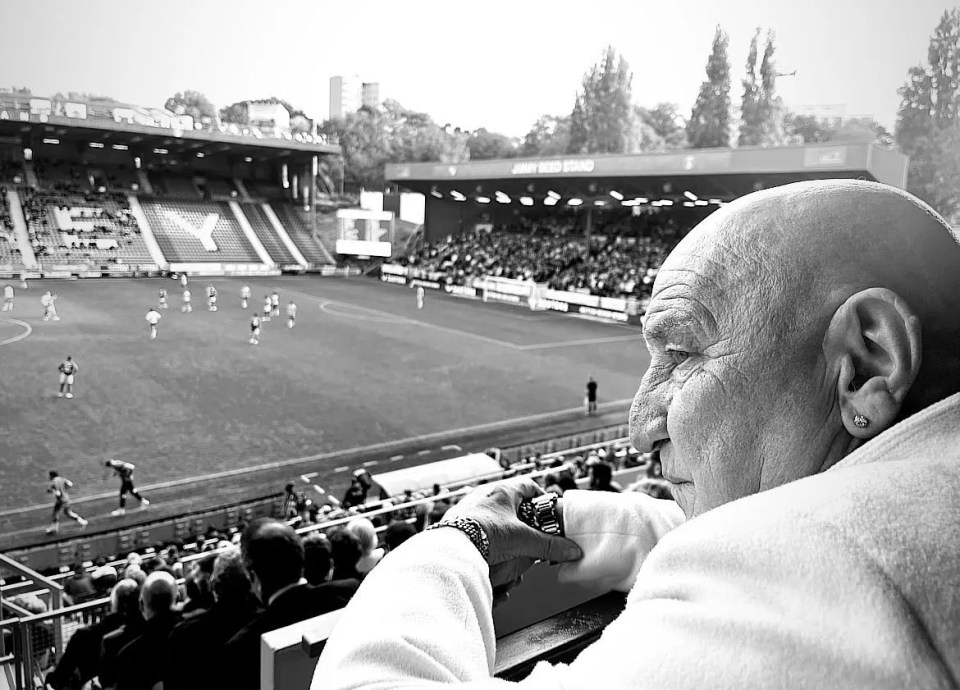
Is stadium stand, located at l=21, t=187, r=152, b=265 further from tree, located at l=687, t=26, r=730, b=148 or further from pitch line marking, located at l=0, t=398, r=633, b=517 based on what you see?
tree, located at l=687, t=26, r=730, b=148

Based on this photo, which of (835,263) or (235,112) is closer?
(835,263)

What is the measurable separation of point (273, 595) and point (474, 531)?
9.05ft

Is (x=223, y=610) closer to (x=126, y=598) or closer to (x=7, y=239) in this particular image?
(x=126, y=598)

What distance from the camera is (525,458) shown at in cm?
1484

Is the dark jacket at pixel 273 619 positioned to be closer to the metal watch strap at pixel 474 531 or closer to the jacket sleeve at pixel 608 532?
the jacket sleeve at pixel 608 532

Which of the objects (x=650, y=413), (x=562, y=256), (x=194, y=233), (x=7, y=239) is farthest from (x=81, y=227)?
(x=650, y=413)

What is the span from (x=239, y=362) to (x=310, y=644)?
73.1ft

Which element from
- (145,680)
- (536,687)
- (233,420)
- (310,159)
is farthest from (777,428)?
(310,159)

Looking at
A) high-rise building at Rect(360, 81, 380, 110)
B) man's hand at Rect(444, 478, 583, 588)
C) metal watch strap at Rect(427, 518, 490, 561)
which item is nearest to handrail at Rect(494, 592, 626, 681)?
man's hand at Rect(444, 478, 583, 588)

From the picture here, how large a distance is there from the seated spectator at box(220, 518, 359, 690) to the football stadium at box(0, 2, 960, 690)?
17 millimetres

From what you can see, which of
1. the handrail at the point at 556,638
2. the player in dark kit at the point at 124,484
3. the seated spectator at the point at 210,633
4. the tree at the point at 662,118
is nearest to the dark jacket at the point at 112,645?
the seated spectator at the point at 210,633

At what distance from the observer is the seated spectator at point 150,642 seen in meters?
4.21

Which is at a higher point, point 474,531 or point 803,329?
point 803,329

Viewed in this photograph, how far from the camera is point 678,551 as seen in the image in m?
0.86
